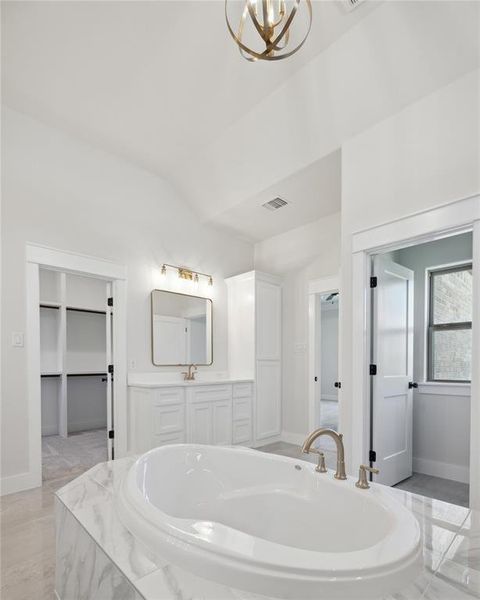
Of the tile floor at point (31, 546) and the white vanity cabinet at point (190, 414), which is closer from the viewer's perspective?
the tile floor at point (31, 546)

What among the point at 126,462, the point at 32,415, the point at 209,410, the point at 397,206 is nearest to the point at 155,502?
the point at 126,462

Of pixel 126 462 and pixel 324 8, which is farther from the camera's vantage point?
pixel 324 8

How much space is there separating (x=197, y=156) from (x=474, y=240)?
2833 mm

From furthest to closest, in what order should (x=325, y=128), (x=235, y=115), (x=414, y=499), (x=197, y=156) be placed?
(x=197, y=156), (x=235, y=115), (x=325, y=128), (x=414, y=499)

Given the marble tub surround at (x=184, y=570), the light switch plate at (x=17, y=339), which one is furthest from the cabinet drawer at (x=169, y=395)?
the marble tub surround at (x=184, y=570)

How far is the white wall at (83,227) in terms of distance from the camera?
3.12 meters

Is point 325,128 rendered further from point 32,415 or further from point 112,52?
point 32,415

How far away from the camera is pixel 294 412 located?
15.5 feet

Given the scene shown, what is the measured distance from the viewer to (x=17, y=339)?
3.14 metres

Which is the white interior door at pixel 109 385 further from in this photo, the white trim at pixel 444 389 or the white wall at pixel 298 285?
the white trim at pixel 444 389

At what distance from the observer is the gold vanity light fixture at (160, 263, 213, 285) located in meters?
4.36

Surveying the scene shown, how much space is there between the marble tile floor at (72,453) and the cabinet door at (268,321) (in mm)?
2236

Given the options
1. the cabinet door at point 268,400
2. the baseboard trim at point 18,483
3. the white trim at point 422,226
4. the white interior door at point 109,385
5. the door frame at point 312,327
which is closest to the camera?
the white trim at point 422,226

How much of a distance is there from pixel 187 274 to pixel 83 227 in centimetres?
134
